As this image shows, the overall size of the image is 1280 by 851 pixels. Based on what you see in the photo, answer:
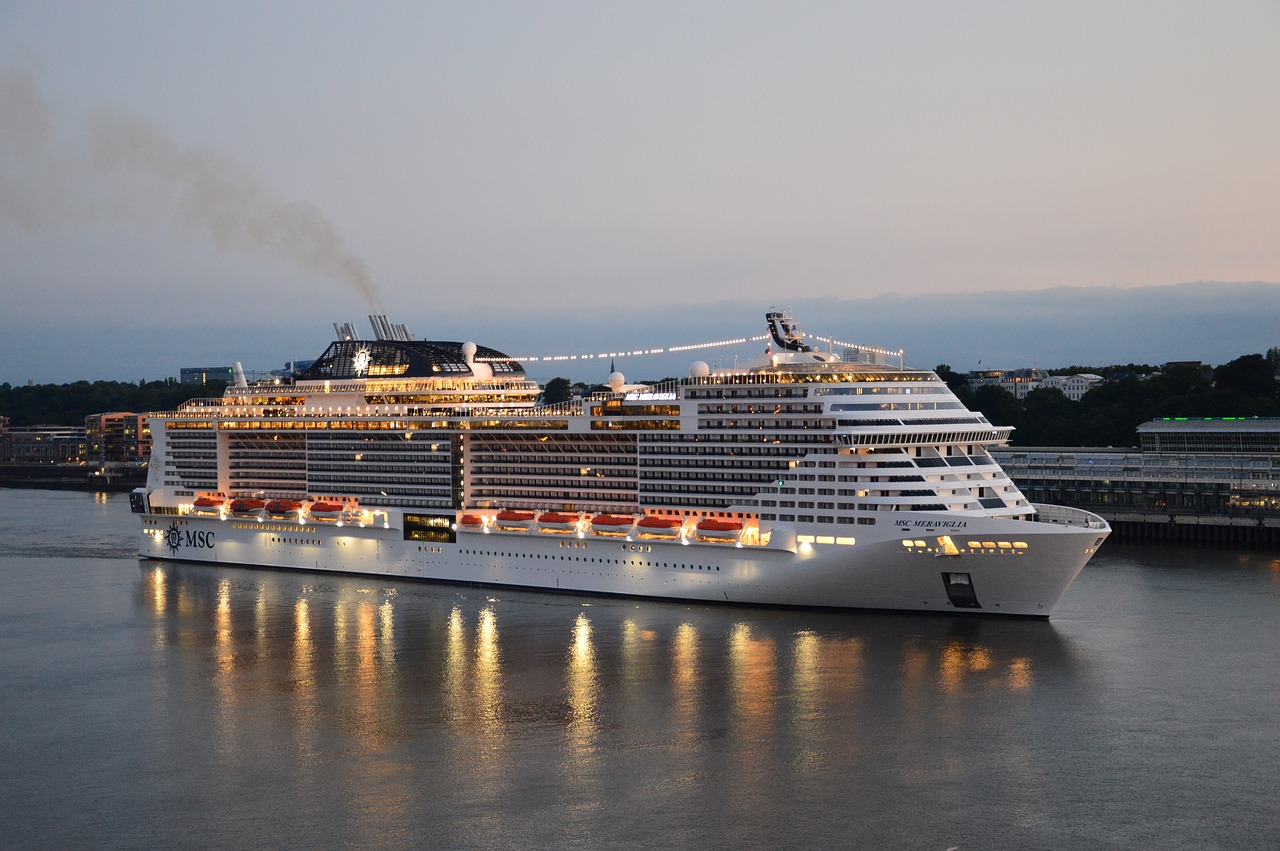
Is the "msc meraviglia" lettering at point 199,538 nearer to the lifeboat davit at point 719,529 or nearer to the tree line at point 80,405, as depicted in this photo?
the lifeboat davit at point 719,529

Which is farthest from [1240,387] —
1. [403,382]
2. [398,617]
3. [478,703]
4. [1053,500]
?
[478,703]

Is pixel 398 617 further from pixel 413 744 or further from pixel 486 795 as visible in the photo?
pixel 486 795

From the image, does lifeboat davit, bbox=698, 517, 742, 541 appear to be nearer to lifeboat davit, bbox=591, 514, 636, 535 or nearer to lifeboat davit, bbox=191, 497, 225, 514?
lifeboat davit, bbox=591, 514, 636, 535

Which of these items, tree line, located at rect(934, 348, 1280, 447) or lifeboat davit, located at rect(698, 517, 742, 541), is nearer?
lifeboat davit, located at rect(698, 517, 742, 541)

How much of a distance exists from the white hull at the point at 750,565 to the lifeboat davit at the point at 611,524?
0.28 meters

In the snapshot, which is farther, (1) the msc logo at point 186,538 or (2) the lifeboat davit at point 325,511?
(1) the msc logo at point 186,538

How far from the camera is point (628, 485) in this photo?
45781 millimetres

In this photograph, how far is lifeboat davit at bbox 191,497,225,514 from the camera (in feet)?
187

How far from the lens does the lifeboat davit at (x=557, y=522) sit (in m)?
45.2

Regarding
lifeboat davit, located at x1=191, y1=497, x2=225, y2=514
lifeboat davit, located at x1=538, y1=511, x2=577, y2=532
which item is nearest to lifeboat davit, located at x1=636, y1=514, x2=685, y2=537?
lifeboat davit, located at x1=538, y1=511, x2=577, y2=532

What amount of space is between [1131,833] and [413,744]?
Answer: 14406 millimetres

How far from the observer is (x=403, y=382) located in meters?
55.6

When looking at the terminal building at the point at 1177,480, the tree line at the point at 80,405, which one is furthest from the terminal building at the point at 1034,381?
the tree line at the point at 80,405

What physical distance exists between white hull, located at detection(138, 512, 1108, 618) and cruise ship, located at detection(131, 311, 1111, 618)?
0.06m
